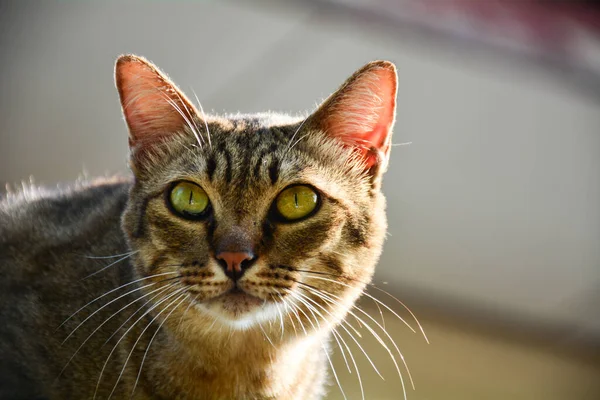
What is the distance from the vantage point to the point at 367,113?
175 centimetres

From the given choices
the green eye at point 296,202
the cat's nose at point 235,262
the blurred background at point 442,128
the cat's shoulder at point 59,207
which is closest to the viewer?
the cat's nose at point 235,262

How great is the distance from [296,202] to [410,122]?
7.11 ft

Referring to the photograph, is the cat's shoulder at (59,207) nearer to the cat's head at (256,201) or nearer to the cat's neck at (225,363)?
the cat's head at (256,201)

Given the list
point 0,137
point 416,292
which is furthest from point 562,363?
point 0,137

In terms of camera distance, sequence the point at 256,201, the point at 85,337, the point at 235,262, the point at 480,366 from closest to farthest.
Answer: the point at 235,262 → the point at 256,201 → the point at 85,337 → the point at 480,366

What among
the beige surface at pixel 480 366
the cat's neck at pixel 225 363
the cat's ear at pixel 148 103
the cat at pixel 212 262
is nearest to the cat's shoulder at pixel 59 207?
the cat at pixel 212 262

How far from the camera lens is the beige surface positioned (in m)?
3.45

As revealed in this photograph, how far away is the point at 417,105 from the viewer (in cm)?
365

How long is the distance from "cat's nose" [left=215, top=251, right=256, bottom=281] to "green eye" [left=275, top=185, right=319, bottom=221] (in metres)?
0.17

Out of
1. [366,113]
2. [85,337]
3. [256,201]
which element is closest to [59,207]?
[85,337]

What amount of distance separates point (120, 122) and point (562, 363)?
2575 millimetres

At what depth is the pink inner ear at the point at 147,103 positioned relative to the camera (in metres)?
1.73

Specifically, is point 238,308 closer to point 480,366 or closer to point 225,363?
point 225,363

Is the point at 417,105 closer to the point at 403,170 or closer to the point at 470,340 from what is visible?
the point at 403,170
